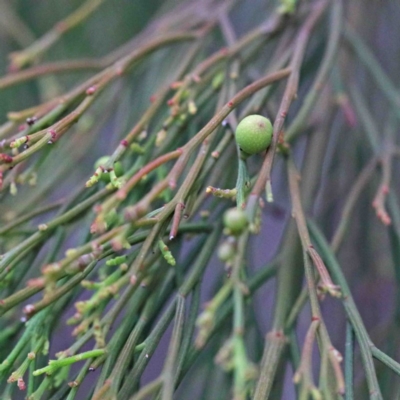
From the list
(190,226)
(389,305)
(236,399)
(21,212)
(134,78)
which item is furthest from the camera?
(389,305)

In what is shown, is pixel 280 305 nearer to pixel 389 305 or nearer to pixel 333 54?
pixel 333 54

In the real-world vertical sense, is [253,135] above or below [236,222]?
above

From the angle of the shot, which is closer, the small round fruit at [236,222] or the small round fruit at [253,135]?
the small round fruit at [236,222]

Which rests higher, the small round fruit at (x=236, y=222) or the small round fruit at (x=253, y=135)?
the small round fruit at (x=253, y=135)

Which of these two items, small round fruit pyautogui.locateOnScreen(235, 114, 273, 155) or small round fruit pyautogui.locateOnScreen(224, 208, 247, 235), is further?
small round fruit pyautogui.locateOnScreen(235, 114, 273, 155)

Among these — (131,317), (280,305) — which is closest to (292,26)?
(280,305)

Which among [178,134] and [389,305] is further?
[389,305]

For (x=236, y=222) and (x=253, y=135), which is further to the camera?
(x=253, y=135)

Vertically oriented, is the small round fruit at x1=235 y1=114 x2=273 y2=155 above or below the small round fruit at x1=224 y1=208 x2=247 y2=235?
above
